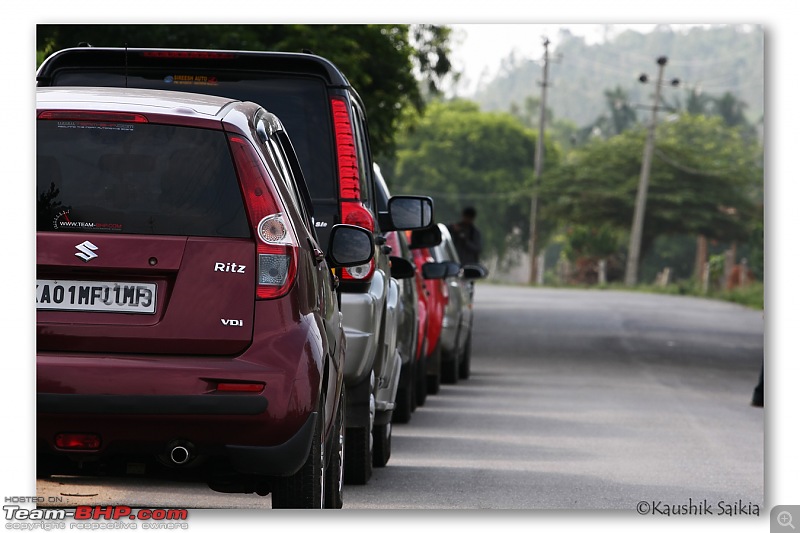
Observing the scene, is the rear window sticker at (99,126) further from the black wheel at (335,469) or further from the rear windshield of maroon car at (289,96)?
the rear windshield of maroon car at (289,96)

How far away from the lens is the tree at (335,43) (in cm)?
1295

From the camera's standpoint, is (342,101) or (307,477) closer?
(307,477)

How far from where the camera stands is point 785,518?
23.4 feet

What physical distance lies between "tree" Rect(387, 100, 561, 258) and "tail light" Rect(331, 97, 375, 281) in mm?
81848

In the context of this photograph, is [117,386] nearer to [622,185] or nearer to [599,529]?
[599,529]

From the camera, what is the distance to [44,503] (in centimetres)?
679

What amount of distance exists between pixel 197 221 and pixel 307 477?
1085mm

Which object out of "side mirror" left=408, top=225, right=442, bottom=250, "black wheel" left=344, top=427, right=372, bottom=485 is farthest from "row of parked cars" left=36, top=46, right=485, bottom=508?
"side mirror" left=408, top=225, right=442, bottom=250

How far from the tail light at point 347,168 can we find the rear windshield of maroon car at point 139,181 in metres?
2.10

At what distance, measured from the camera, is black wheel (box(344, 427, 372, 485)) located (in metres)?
8.68

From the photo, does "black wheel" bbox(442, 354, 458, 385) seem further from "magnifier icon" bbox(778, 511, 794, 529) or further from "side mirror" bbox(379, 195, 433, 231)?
"magnifier icon" bbox(778, 511, 794, 529)

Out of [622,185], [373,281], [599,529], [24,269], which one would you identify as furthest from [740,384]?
[622,185]

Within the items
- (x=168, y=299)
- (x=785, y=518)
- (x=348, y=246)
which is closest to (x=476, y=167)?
(x=785, y=518)

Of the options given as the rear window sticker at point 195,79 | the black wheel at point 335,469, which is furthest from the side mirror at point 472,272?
the black wheel at point 335,469
